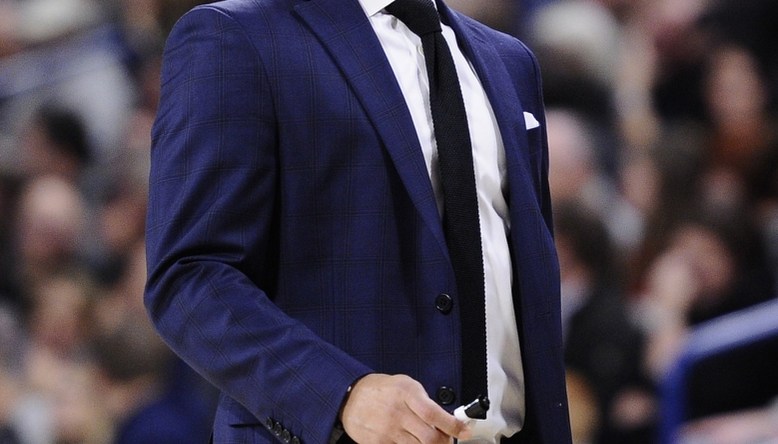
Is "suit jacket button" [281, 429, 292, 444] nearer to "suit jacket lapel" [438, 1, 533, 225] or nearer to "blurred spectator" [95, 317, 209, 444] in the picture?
"suit jacket lapel" [438, 1, 533, 225]

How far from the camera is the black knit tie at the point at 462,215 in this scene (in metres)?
1.36

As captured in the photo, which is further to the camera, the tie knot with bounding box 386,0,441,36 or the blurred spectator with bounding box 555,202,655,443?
the blurred spectator with bounding box 555,202,655,443

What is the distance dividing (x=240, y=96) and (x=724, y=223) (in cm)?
207

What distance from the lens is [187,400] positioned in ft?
12.5

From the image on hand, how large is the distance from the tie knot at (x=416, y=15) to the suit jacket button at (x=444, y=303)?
1.13ft

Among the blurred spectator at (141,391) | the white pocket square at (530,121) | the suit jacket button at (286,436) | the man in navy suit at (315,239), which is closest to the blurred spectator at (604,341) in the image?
the blurred spectator at (141,391)

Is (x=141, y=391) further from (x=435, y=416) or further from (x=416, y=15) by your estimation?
(x=435, y=416)

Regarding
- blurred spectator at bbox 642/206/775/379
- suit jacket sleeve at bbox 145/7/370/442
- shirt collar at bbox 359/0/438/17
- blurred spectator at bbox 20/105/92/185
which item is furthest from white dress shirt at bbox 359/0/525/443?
blurred spectator at bbox 20/105/92/185

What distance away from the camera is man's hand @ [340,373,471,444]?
1.14 metres

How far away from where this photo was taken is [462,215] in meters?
1.38

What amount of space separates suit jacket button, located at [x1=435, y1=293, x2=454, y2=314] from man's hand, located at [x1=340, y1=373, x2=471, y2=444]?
0.17m

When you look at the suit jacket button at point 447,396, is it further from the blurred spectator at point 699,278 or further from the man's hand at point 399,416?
the blurred spectator at point 699,278

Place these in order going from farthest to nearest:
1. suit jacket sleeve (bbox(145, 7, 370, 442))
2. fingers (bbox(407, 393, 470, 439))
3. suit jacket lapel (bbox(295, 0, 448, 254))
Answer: suit jacket lapel (bbox(295, 0, 448, 254)) < suit jacket sleeve (bbox(145, 7, 370, 442)) < fingers (bbox(407, 393, 470, 439))

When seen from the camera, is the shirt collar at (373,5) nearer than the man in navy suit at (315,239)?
No
